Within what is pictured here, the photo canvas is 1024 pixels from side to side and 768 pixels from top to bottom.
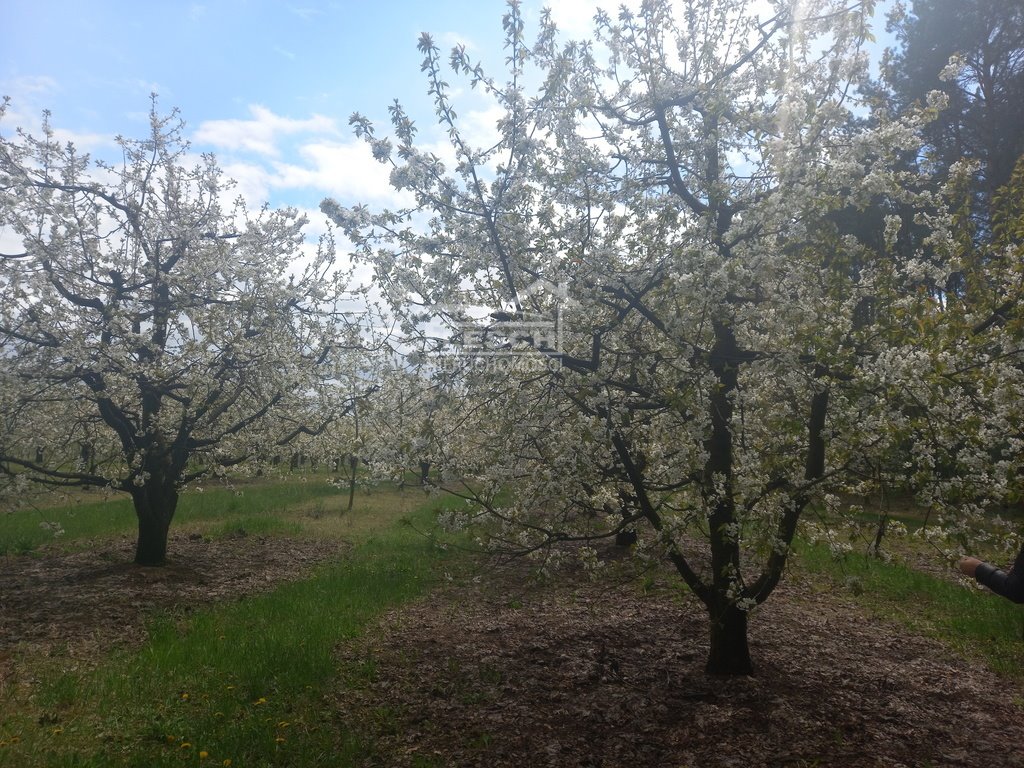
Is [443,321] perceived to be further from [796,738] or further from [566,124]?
[796,738]

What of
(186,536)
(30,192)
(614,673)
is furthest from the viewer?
(186,536)

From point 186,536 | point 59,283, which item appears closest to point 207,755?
point 59,283

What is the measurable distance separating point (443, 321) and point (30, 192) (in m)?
8.88

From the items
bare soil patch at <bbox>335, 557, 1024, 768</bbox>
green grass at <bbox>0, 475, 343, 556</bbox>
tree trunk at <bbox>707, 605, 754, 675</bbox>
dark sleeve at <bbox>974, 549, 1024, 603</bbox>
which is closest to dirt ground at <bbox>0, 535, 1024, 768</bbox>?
bare soil patch at <bbox>335, 557, 1024, 768</bbox>

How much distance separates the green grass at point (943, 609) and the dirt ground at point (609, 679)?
424mm

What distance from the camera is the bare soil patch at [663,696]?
18.6 feet

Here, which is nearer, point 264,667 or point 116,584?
point 264,667

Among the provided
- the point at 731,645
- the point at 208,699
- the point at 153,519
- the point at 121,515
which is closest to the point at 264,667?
the point at 208,699

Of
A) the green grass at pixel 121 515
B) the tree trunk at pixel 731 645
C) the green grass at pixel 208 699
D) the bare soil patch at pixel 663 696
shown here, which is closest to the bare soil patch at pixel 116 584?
the green grass at pixel 208 699

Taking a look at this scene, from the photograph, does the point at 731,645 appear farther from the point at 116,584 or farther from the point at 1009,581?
the point at 116,584

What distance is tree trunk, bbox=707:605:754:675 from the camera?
7172 millimetres

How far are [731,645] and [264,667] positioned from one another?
5.05 m

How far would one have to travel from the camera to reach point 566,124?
6.86 metres

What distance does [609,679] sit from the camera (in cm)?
738
